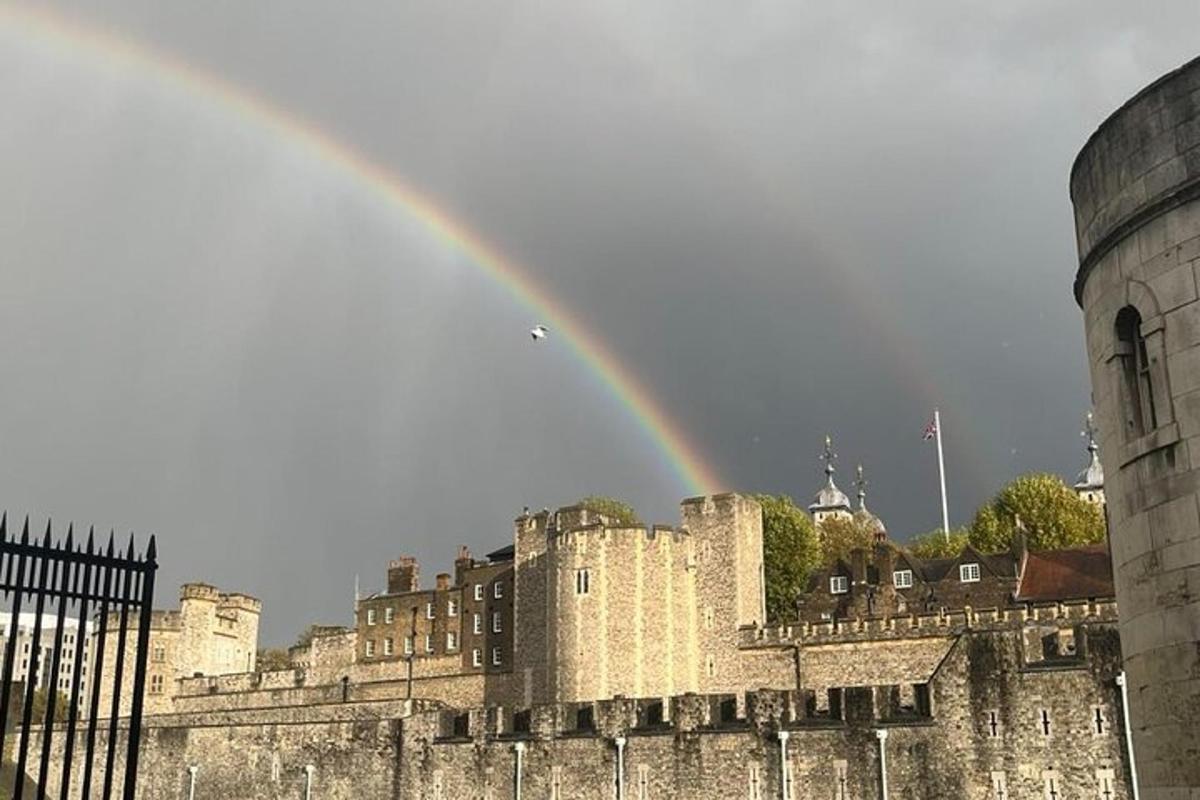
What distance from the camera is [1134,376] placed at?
1298 centimetres

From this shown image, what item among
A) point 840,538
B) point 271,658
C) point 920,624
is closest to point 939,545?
point 840,538

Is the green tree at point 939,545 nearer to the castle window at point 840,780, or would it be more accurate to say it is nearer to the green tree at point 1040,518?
the green tree at point 1040,518

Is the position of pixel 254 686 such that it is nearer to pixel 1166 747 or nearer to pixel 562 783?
pixel 562 783

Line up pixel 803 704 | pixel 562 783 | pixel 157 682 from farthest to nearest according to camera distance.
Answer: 1. pixel 157 682
2. pixel 562 783
3. pixel 803 704

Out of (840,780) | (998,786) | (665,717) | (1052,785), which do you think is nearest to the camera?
(1052,785)

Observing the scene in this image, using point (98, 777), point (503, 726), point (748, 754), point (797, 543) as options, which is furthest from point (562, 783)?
point (797, 543)

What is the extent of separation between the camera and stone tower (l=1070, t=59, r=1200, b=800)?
1164cm

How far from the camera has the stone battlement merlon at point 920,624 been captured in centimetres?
4712

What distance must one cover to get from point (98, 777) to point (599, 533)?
71.5 feet

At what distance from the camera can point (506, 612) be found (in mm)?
63969

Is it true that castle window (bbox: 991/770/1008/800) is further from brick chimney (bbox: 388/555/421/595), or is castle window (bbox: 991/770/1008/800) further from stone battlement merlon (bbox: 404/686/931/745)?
brick chimney (bbox: 388/555/421/595)

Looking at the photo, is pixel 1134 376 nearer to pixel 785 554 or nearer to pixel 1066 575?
pixel 1066 575

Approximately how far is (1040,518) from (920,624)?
25.2 meters

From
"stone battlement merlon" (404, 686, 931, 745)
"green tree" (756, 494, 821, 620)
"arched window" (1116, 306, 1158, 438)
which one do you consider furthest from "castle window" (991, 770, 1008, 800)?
"green tree" (756, 494, 821, 620)
